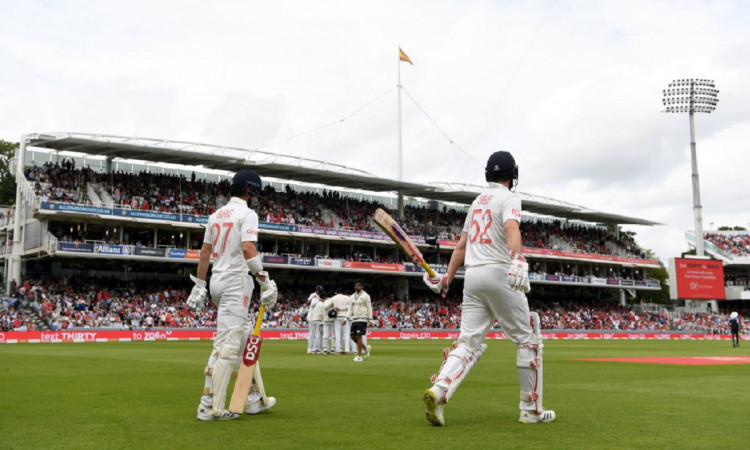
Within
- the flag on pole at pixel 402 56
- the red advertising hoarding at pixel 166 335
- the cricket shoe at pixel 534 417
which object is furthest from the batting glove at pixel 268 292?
the flag on pole at pixel 402 56

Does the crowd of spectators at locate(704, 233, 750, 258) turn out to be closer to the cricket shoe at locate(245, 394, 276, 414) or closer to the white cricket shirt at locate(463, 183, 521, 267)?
the white cricket shirt at locate(463, 183, 521, 267)

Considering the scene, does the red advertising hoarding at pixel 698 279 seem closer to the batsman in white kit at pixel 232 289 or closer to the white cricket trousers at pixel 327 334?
the white cricket trousers at pixel 327 334

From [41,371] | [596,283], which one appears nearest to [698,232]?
[596,283]

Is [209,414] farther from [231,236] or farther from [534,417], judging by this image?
[534,417]

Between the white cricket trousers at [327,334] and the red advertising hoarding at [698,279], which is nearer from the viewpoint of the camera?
the white cricket trousers at [327,334]

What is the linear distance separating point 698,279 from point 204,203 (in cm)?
4293

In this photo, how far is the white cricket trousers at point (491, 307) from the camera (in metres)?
6.71

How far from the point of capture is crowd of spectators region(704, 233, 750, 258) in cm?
8250

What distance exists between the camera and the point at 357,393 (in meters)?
9.53

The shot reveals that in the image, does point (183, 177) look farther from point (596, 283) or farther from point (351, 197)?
point (596, 283)

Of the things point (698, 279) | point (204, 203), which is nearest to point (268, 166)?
point (204, 203)

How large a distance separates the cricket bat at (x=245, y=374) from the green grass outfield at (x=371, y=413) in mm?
211

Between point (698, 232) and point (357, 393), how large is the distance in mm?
71580

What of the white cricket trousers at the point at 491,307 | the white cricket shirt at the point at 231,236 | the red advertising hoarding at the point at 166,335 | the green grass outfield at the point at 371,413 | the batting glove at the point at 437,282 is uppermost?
the white cricket shirt at the point at 231,236
